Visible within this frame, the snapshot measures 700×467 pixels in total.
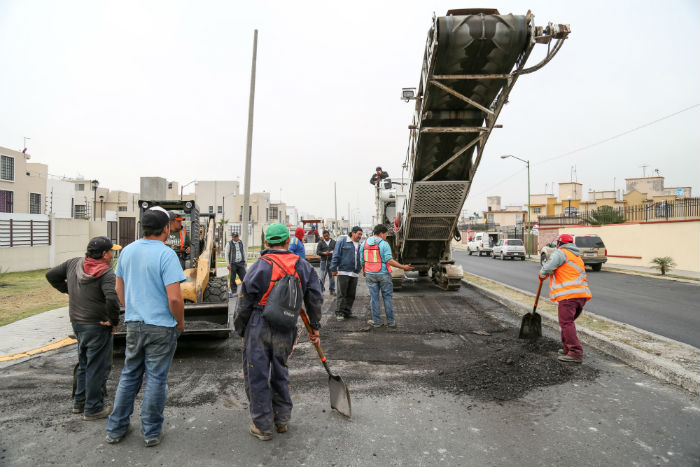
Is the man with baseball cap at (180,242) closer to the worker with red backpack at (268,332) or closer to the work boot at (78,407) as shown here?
the work boot at (78,407)

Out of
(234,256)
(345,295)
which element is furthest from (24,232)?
(345,295)

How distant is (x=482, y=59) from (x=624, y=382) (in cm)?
516

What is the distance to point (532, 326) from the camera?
6309 mm

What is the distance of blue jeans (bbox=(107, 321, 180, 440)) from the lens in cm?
337

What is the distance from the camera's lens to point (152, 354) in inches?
135

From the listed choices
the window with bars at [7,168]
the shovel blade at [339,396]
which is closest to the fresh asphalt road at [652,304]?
the shovel blade at [339,396]

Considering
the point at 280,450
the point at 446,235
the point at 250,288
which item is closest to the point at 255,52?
the point at 446,235

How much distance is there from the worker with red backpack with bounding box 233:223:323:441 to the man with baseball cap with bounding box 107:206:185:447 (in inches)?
22.4

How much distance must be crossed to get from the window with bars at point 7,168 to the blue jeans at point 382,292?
30.0 m

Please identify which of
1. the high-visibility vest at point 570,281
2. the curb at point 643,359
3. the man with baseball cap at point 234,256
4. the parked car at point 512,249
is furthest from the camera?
the parked car at point 512,249

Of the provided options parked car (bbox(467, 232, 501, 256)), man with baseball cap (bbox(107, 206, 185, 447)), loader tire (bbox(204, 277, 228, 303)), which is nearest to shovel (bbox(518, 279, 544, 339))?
loader tire (bbox(204, 277, 228, 303))

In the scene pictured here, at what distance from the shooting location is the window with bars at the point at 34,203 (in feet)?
97.8

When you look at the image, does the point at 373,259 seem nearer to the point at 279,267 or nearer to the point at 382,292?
the point at 382,292

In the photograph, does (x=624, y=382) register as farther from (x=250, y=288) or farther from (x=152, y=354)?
(x=152, y=354)
